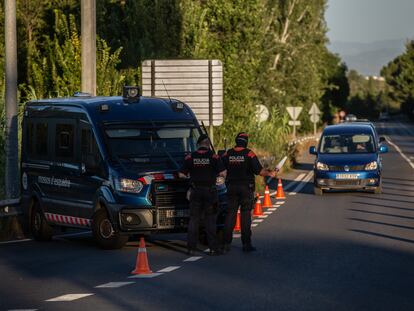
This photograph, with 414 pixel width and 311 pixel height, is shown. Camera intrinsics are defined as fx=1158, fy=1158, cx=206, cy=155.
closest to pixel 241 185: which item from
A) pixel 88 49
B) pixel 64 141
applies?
pixel 64 141

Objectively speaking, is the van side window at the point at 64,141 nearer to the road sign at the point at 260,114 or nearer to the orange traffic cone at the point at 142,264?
the orange traffic cone at the point at 142,264

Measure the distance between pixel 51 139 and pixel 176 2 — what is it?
65.9 ft

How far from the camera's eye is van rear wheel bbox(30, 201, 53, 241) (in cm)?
1933

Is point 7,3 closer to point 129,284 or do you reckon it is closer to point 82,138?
point 82,138

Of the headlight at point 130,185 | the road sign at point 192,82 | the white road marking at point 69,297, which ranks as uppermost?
the road sign at point 192,82

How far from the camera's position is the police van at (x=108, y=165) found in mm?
17266

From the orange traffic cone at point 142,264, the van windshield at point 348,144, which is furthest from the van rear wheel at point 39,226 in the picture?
the van windshield at point 348,144

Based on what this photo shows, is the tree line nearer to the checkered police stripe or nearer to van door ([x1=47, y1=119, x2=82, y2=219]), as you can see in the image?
van door ([x1=47, y1=119, x2=82, y2=219])

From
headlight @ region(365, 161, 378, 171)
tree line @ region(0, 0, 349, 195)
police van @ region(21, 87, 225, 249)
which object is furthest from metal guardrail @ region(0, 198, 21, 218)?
headlight @ region(365, 161, 378, 171)

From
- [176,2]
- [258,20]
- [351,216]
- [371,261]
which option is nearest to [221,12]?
[258,20]

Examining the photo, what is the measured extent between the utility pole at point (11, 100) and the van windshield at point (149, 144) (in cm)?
380

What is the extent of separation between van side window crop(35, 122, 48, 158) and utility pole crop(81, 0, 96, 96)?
13.5 ft

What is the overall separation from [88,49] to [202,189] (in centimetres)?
841

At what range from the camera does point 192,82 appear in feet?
104
